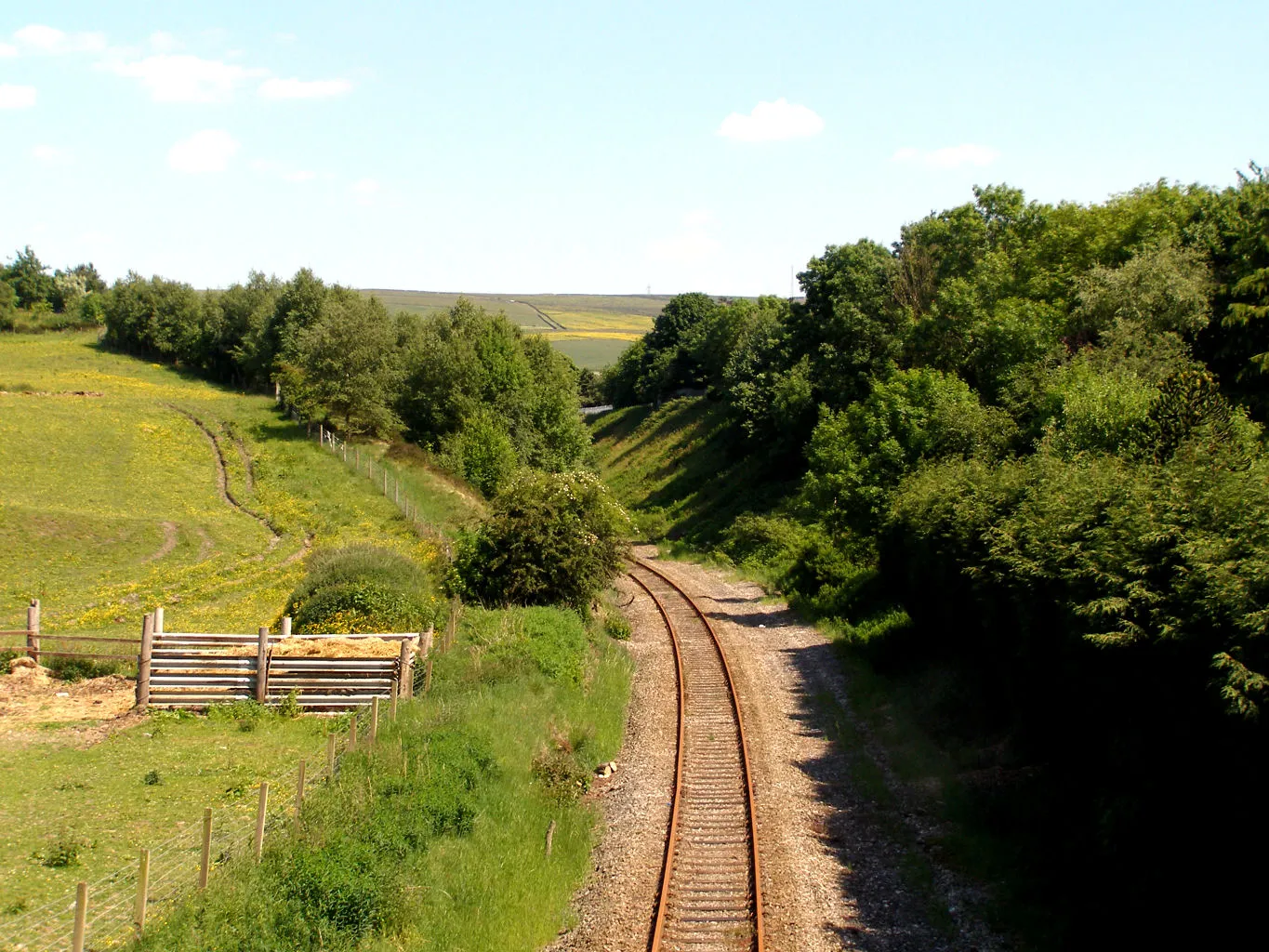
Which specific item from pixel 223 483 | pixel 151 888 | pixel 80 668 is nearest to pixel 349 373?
pixel 223 483

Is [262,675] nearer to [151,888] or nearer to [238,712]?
[238,712]

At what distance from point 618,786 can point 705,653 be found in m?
9.29

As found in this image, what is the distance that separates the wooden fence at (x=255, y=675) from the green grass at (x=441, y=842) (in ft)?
4.08

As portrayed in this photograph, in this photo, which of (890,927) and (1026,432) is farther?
(1026,432)

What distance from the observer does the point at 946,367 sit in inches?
1533

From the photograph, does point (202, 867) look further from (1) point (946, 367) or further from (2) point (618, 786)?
(1) point (946, 367)

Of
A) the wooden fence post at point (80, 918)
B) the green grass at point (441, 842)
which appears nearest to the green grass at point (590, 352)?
the green grass at point (441, 842)

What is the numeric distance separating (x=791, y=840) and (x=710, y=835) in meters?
1.17

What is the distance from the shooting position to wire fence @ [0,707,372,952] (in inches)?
370

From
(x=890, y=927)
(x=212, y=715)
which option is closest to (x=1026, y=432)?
(x=890, y=927)

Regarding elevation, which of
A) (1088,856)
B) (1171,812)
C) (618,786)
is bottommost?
(618,786)

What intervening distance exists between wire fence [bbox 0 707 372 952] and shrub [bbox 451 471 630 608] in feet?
41.8

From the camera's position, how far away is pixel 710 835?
48.9 feet

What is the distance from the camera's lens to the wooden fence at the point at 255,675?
61.5 ft
